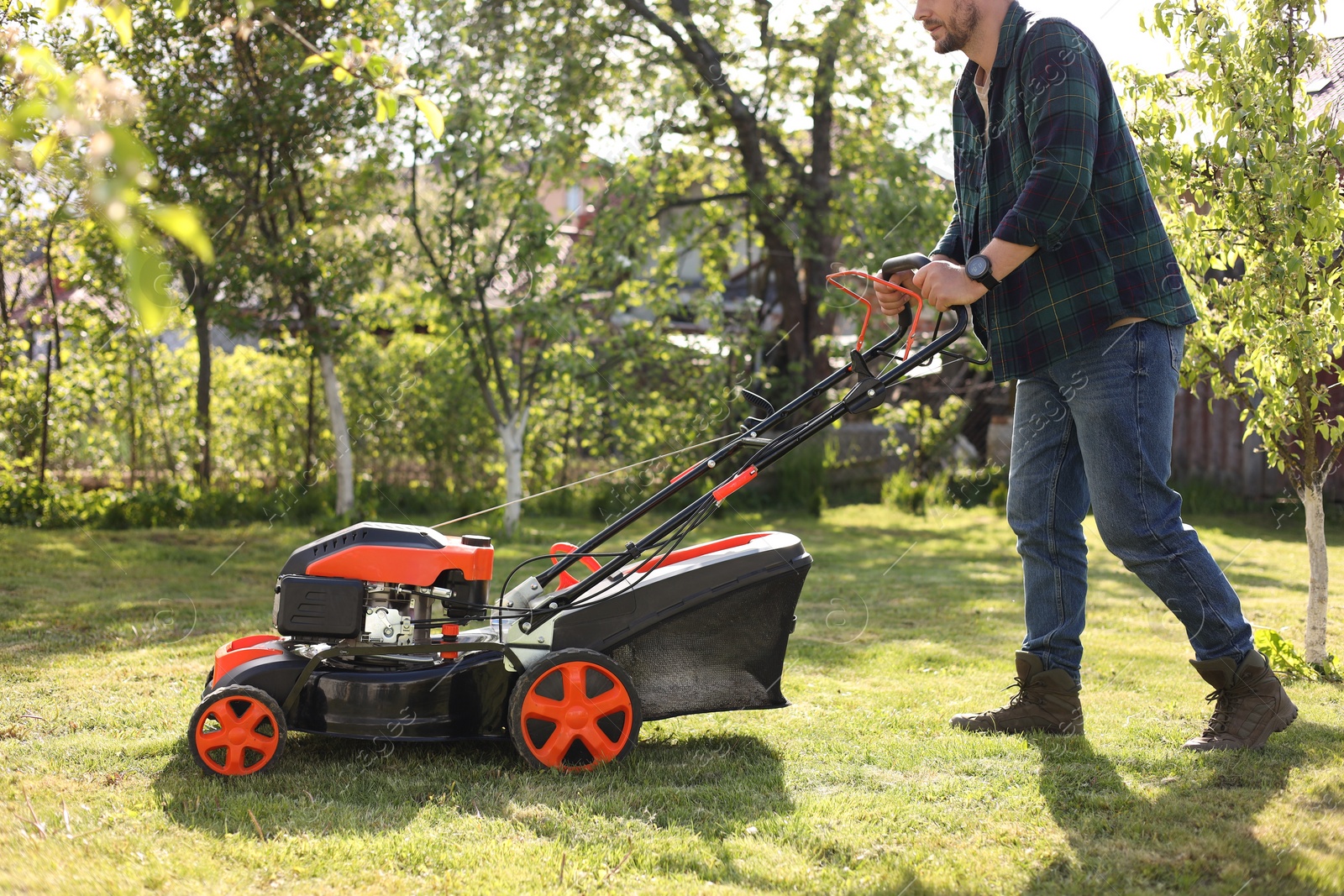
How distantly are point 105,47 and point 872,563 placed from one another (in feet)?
18.4

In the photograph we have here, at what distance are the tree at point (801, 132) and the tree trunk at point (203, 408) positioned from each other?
3657 millimetres

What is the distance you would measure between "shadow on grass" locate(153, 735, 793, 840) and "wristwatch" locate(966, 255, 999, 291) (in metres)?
1.22

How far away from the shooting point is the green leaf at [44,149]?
4.52 ft

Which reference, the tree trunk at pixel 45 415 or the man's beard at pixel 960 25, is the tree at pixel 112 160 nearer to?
the man's beard at pixel 960 25

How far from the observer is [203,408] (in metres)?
8.34

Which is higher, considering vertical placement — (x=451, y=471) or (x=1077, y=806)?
(x=451, y=471)

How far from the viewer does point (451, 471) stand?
9250 millimetres

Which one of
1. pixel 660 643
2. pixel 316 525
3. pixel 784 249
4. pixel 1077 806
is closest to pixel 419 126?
pixel 316 525

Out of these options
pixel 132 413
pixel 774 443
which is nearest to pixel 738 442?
pixel 774 443

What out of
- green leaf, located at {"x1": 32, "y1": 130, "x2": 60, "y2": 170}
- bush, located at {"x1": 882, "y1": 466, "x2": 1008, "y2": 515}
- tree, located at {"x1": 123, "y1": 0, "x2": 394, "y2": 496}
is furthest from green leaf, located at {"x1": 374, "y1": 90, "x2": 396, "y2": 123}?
bush, located at {"x1": 882, "y1": 466, "x2": 1008, "y2": 515}

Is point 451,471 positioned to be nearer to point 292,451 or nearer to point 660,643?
point 292,451

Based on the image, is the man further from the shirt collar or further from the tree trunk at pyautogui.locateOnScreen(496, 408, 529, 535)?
the tree trunk at pyautogui.locateOnScreen(496, 408, 529, 535)

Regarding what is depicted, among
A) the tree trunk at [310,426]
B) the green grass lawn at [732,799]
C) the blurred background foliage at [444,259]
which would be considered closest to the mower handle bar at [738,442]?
the green grass lawn at [732,799]

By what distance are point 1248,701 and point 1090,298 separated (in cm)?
103
